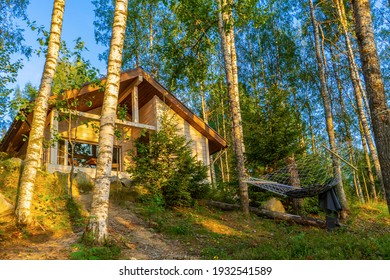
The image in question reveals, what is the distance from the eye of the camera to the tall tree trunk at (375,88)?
13.6 ft

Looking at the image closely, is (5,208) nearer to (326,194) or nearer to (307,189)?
(307,189)

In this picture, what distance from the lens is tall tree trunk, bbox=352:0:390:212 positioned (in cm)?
415

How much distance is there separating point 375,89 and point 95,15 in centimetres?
1801

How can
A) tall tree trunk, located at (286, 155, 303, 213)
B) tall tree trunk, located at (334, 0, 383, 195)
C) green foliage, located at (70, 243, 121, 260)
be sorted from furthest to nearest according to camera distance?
tall tree trunk, located at (334, 0, 383, 195), tall tree trunk, located at (286, 155, 303, 213), green foliage, located at (70, 243, 121, 260)

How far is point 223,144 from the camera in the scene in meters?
13.5

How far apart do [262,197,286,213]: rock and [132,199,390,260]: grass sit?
0.72 m

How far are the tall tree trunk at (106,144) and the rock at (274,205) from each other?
589 cm

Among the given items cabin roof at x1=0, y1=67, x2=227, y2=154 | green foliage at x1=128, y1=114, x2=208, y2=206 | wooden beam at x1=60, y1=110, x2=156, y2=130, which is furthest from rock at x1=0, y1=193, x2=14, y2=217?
cabin roof at x1=0, y1=67, x2=227, y2=154

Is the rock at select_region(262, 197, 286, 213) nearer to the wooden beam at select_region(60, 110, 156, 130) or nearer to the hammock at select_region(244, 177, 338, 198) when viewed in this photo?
the hammock at select_region(244, 177, 338, 198)

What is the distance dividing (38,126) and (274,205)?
22.3 feet

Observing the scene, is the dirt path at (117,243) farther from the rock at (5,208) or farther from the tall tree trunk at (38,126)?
the rock at (5,208)

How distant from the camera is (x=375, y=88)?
14.4 feet

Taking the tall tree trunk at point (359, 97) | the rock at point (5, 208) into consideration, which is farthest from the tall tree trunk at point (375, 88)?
the tall tree trunk at point (359, 97)
